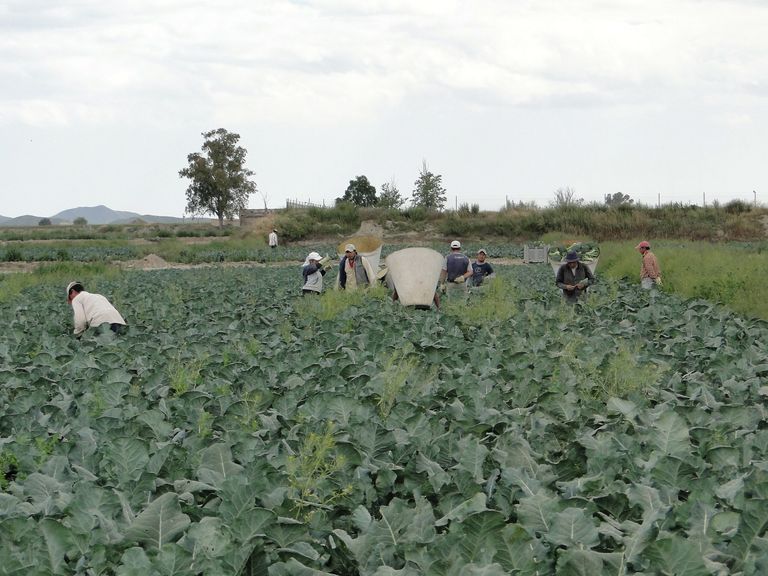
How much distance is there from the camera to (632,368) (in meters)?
8.00

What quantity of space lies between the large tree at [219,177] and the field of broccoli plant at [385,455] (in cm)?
6853

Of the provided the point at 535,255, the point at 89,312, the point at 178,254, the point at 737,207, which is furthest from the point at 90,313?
the point at 737,207

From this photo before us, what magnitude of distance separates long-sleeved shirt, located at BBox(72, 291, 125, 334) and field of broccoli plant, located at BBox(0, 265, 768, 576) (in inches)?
27.3

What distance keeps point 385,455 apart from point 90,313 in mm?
7519

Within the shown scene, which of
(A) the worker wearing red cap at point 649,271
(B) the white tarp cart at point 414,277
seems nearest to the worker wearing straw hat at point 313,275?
(B) the white tarp cart at point 414,277

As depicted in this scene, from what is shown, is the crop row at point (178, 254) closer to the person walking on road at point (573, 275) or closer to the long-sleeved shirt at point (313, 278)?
the long-sleeved shirt at point (313, 278)

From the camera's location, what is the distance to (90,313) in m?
12.1

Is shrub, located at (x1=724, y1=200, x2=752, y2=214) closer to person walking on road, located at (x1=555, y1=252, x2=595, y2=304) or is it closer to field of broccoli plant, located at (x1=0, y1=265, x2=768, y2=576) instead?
person walking on road, located at (x1=555, y1=252, x2=595, y2=304)

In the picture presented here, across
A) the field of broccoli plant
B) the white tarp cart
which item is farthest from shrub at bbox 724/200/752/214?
the field of broccoli plant

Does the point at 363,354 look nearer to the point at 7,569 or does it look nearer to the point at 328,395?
the point at 328,395

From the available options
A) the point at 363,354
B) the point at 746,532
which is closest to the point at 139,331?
the point at 363,354

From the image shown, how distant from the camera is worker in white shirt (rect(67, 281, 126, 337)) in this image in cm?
1202

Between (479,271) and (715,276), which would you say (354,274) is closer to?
(479,271)

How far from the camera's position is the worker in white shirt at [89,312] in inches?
473
